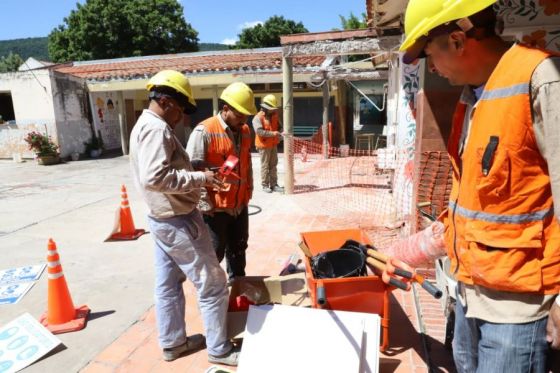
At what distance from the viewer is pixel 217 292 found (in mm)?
2705

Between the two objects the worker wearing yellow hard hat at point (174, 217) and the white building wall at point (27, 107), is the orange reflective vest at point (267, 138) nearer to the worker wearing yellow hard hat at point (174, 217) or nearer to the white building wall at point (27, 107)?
the worker wearing yellow hard hat at point (174, 217)

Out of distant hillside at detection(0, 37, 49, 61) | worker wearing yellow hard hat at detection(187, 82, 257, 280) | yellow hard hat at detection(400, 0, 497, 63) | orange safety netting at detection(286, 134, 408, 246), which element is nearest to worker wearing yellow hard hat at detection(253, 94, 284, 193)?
orange safety netting at detection(286, 134, 408, 246)

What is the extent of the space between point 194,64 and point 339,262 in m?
14.6

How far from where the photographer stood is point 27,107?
579 inches

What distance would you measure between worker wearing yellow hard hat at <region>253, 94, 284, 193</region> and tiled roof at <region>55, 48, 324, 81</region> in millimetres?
5038

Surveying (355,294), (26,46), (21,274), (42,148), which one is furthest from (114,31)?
(26,46)

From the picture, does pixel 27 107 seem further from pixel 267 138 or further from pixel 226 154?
pixel 226 154

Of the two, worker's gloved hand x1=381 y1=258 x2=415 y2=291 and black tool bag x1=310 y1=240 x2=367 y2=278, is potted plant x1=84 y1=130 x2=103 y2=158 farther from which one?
worker's gloved hand x1=381 y1=258 x2=415 y2=291

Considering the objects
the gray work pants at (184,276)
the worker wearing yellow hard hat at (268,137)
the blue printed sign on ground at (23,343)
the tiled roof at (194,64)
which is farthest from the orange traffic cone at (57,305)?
the tiled roof at (194,64)

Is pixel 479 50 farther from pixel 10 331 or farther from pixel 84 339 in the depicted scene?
pixel 10 331

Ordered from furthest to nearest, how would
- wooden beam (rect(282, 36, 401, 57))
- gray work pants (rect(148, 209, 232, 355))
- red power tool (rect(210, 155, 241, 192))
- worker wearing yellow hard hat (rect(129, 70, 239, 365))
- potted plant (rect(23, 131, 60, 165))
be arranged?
potted plant (rect(23, 131, 60, 165)), wooden beam (rect(282, 36, 401, 57)), red power tool (rect(210, 155, 241, 192)), gray work pants (rect(148, 209, 232, 355)), worker wearing yellow hard hat (rect(129, 70, 239, 365))

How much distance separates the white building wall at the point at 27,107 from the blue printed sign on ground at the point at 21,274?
38.3 feet

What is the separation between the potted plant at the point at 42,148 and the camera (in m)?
14.0

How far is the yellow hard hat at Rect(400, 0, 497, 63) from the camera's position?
3.98 ft
